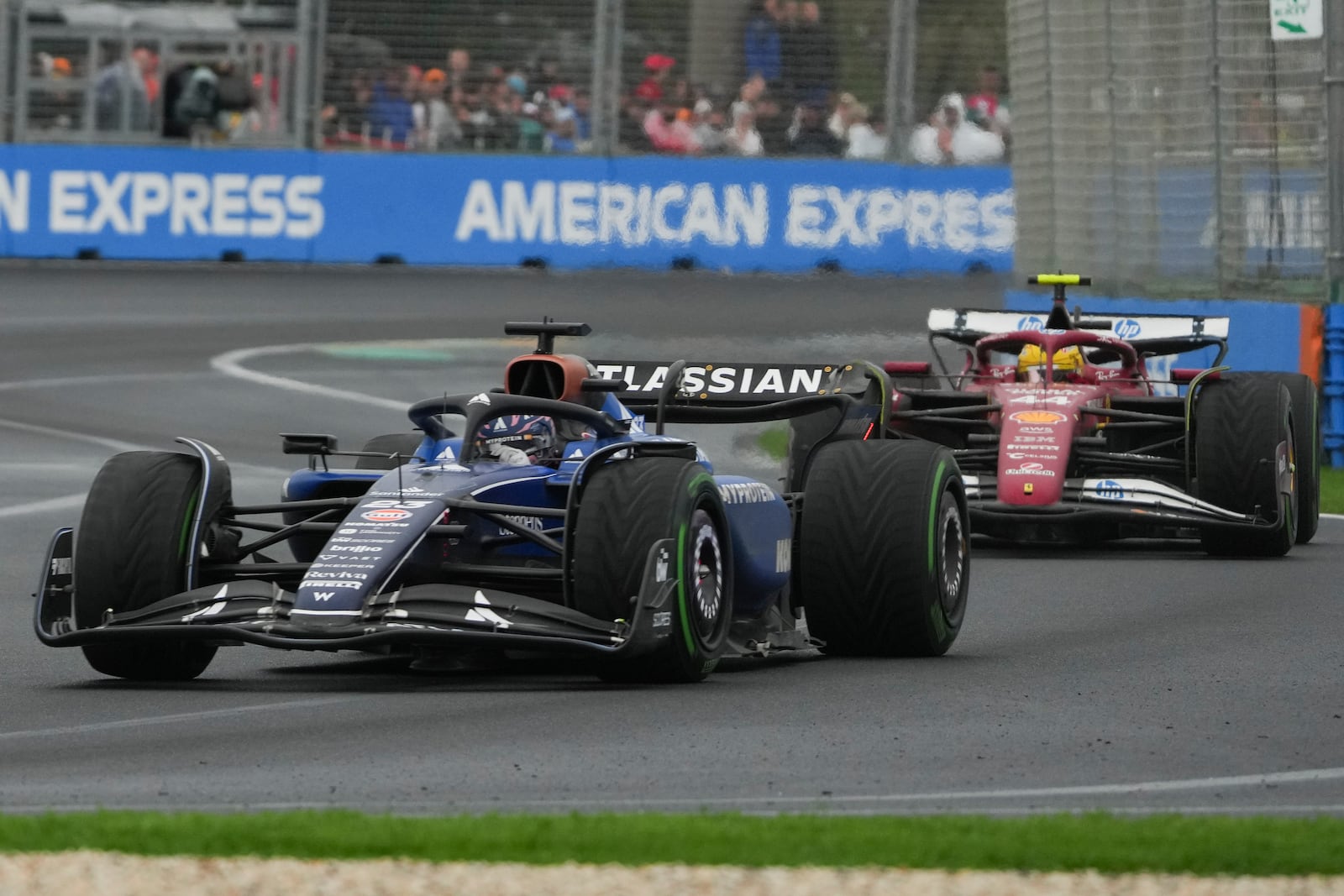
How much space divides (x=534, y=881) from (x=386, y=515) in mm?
3641

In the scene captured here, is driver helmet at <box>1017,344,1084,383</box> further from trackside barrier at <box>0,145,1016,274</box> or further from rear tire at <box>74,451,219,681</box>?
trackside barrier at <box>0,145,1016,274</box>

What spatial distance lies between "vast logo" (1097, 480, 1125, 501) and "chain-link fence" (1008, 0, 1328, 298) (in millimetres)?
6274

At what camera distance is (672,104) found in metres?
27.8

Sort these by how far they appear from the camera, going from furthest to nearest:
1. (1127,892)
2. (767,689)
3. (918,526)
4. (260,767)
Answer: (918,526) < (767,689) < (260,767) < (1127,892)

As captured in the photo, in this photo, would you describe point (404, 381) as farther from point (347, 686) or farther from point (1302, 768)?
point (1302, 768)

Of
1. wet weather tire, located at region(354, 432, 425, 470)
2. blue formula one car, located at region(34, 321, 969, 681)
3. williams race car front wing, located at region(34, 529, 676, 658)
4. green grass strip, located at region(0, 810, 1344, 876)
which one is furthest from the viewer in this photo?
wet weather tire, located at region(354, 432, 425, 470)

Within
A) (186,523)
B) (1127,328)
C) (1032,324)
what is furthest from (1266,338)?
(186,523)

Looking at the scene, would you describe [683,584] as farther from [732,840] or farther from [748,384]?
[732,840]

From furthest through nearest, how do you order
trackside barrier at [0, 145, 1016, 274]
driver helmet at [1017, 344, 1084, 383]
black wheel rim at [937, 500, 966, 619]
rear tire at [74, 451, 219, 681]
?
trackside barrier at [0, 145, 1016, 274] < driver helmet at [1017, 344, 1084, 383] < black wheel rim at [937, 500, 966, 619] < rear tire at [74, 451, 219, 681]

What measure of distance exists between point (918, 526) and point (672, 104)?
61.6 feet

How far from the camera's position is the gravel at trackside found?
199 inches

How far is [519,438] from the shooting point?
9.59m

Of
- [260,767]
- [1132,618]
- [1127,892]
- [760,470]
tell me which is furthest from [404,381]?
[1127,892]

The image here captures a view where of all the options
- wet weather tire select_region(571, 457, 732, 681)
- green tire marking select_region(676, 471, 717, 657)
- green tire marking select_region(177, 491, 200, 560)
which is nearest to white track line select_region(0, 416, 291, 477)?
green tire marking select_region(177, 491, 200, 560)
